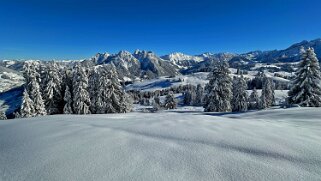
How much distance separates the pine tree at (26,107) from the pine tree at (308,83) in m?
35.9

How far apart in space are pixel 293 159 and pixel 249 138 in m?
1.25

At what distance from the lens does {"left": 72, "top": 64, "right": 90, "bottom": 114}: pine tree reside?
30.0 meters

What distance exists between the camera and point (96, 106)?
3177cm

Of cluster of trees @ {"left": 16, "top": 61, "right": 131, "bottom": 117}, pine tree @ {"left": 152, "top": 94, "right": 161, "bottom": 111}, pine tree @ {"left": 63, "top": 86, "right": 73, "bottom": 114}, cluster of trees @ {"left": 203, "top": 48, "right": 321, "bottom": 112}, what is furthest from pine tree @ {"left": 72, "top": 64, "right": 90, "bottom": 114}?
pine tree @ {"left": 152, "top": 94, "right": 161, "bottom": 111}

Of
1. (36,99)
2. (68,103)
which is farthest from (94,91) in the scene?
(36,99)

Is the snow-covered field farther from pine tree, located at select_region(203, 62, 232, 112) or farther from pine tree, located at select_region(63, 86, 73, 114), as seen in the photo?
pine tree, located at select_region(203, 62, 232, 112)

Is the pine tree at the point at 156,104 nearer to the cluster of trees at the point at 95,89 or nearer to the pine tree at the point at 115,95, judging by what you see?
the pine tree at the point at 115,95

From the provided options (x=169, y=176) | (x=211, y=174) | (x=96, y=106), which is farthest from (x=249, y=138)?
(x=96, y=106)

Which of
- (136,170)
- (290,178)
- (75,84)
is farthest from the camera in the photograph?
(75,84)

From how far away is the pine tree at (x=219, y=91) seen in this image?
33562 mm

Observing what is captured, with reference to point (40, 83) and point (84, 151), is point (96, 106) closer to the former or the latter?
point (40, 83)

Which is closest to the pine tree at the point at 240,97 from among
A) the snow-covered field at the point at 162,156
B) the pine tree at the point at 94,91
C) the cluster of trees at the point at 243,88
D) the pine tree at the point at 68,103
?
the cluster of trees at the point at 243,88

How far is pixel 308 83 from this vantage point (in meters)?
26.1

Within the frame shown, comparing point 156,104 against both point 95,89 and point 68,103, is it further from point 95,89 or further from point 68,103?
point 68,103
